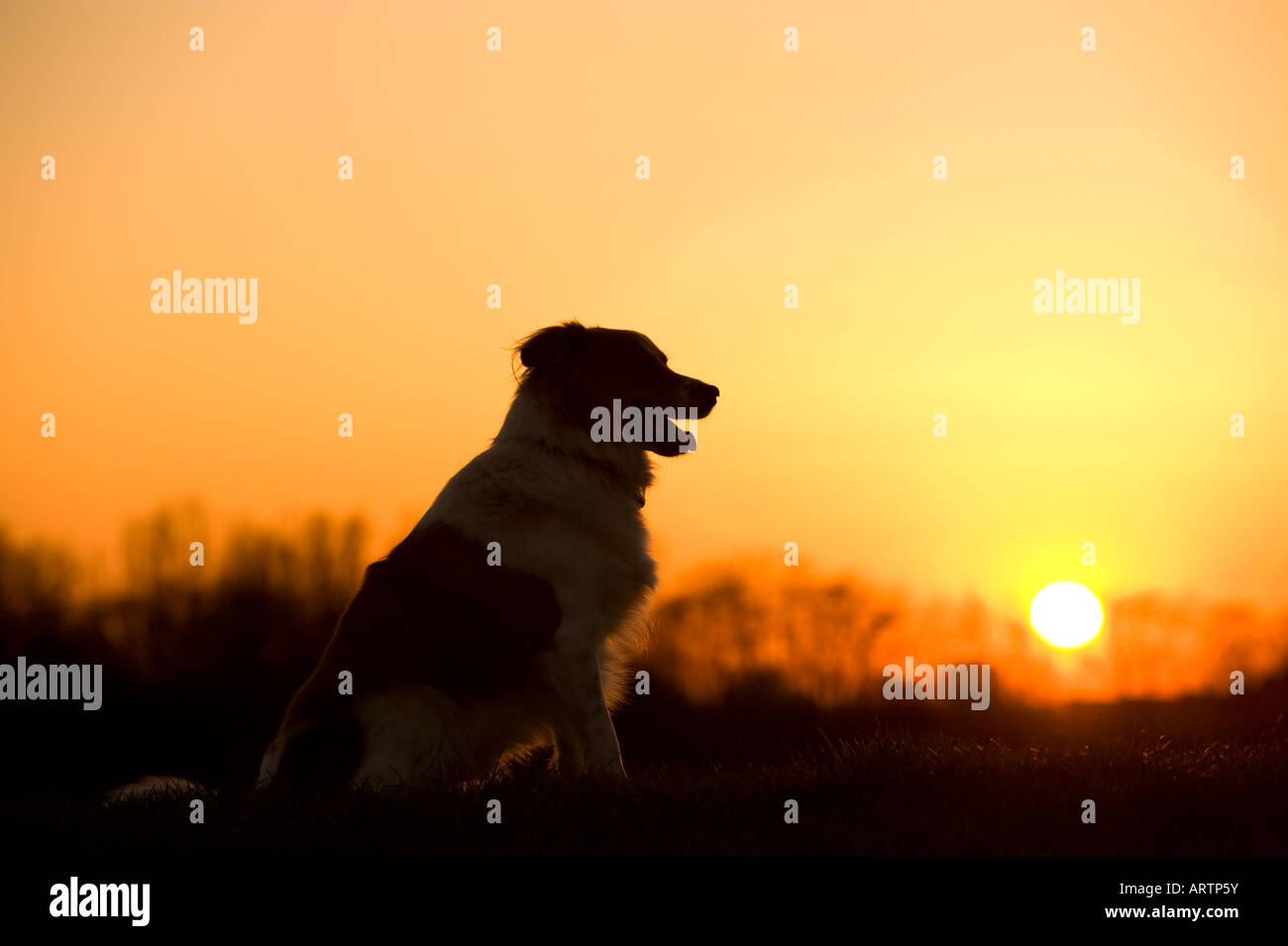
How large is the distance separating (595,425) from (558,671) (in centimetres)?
160

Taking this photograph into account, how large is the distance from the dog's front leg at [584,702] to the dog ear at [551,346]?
5.93ft

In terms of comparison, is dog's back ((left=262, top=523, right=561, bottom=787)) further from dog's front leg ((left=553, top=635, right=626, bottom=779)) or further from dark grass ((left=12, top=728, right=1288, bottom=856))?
dark grass ((left=12, top=728, right=1288, bottom=856))

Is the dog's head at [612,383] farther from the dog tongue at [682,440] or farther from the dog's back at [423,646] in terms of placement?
the dog's back at [423,646]

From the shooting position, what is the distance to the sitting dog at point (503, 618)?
6.88 m

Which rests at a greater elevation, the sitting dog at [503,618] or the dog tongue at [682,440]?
the dog tongue at [682,440]

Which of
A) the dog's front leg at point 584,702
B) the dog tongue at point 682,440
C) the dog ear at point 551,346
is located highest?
the dog ear at point 551,346

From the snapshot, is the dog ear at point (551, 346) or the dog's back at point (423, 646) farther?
the dog ear at point (551, 346)

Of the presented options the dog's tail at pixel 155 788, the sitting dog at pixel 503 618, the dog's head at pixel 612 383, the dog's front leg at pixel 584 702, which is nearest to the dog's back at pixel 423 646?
the sitting dog at pixel 503 618

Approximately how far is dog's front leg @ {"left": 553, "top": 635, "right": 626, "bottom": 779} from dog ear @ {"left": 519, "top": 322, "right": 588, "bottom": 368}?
181 cm

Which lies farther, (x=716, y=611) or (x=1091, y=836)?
(x=716, y=611)

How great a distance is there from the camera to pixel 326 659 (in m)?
7.12

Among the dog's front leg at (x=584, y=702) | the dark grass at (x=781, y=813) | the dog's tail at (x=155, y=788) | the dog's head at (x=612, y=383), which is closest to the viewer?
the dark grass at (x=781, y=813)
